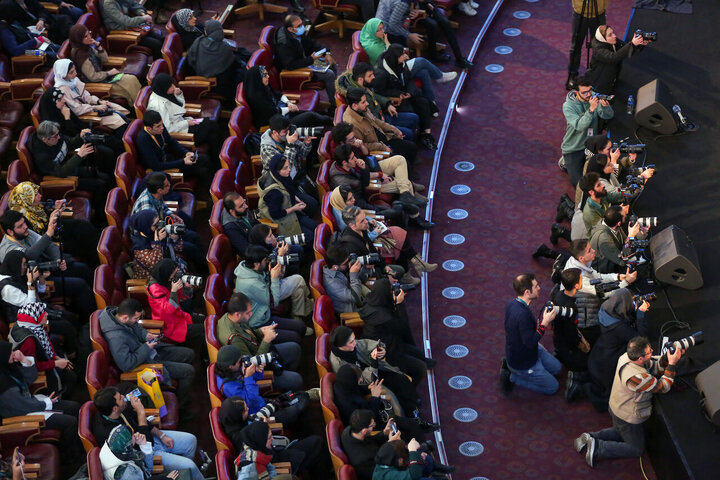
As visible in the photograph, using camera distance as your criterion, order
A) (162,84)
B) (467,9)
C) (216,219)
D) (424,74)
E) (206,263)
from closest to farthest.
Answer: (216,219) < (206,263) < (162,84) < (424,74) < (467,9)

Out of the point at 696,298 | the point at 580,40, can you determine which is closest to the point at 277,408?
the point at 696,298

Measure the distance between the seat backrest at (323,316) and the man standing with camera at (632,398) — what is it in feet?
5.79

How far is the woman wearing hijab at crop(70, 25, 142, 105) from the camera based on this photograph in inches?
329

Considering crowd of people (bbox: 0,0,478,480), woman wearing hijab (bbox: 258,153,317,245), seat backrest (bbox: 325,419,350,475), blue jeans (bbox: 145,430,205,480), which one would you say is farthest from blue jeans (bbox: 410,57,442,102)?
blue jeans (bbox: 145,430,205,480)

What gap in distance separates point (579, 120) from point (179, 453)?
427cm

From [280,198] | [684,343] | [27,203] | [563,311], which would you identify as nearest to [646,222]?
[563,311]

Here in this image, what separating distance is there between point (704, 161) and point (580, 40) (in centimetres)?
203

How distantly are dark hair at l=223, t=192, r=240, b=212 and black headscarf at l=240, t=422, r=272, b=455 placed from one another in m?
2.01

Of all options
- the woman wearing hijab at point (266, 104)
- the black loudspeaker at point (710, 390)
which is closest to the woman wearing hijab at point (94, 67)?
the woman wearing hijab at point (266, 104)

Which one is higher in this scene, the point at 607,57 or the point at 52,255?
the point at 607,57

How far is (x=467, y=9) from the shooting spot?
1065cm

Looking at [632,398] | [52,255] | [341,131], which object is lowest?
[632,398]

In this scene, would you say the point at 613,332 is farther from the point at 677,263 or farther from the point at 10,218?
the point at 10,218

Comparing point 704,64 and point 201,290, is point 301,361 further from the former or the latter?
point 704,64
